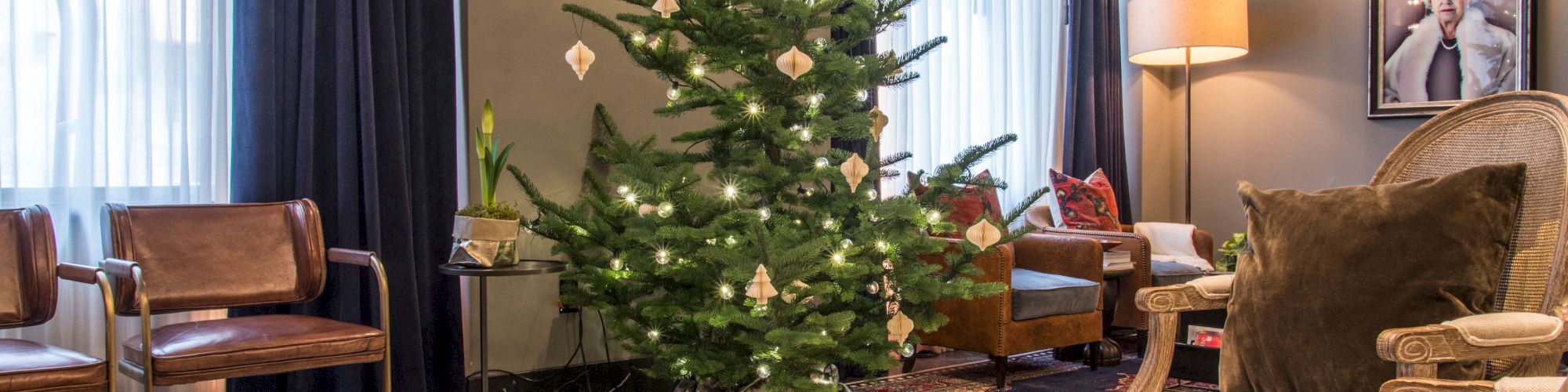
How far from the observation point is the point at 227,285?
2680 millimetres

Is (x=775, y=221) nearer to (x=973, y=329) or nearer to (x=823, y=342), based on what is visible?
(x=823, y=342)

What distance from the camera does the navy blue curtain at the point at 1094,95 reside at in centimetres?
533

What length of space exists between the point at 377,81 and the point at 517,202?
56 centimetres

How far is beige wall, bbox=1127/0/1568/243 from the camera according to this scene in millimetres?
5180

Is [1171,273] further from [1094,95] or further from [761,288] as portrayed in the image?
[761,288]

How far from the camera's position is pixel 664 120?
12.0 ft

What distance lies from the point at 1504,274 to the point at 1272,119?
3796 mm

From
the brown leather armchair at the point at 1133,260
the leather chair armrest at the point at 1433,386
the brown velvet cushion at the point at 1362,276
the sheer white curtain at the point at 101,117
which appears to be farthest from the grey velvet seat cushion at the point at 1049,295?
the sheer white curtain at the point at 101,117

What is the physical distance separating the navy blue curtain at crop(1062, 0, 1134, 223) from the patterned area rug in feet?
4.40

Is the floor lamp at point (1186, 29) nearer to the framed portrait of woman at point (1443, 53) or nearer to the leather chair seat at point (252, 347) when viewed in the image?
the framed portrait of woman at point (1443, 53)

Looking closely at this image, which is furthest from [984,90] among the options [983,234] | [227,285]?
[227,285]

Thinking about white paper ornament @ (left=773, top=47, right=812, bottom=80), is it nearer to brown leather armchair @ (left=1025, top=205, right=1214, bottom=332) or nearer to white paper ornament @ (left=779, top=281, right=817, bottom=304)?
white paper ornament @ (left=779, top=281, right=817, bottom=304)

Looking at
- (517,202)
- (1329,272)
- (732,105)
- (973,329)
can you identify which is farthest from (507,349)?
(1329,272)

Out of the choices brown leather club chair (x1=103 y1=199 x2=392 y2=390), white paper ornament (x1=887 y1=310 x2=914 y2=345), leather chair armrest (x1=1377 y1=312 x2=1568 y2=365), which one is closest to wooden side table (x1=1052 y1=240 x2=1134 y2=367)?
white paper ornament (x1=887 y1=310 x2=914 y2=345)
